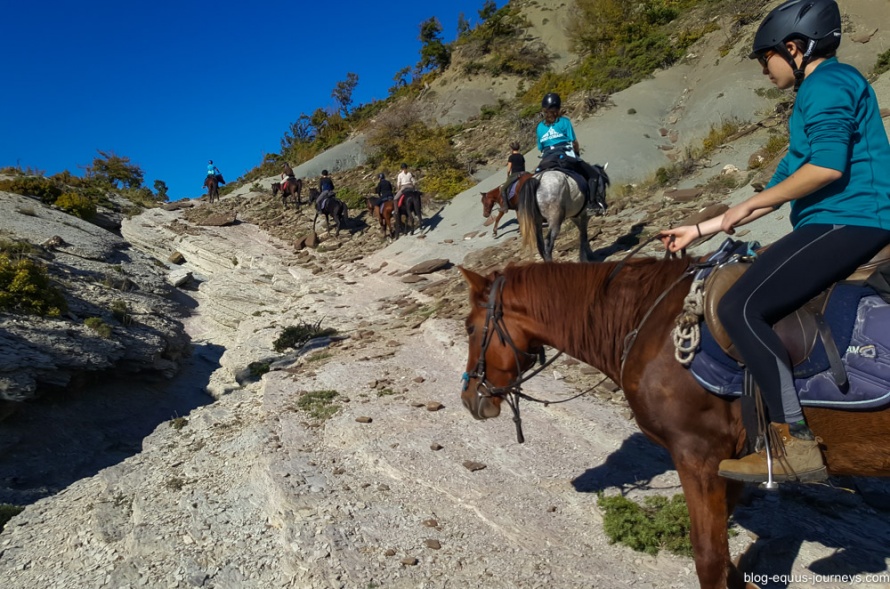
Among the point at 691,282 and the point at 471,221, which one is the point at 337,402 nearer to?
the point at 691,282

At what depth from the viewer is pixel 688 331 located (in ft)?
8.85

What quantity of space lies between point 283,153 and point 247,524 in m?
46.5

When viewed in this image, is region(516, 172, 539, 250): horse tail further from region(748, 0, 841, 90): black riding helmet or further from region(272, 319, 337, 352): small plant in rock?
region(748, 0, 841, 90): black riding helmet

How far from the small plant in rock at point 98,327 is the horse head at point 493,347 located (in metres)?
10.1

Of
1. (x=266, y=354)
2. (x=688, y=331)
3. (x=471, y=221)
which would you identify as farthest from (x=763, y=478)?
(x=471, y=221)

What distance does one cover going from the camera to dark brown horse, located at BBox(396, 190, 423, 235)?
19984mm

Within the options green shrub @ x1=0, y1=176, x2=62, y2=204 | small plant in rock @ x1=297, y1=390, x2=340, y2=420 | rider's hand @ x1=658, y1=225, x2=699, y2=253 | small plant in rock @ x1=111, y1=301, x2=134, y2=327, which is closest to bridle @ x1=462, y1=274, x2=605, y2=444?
rider's hand @ x1=658, y1=225, x2=699, y2=253

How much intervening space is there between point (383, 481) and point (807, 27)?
4699 mm

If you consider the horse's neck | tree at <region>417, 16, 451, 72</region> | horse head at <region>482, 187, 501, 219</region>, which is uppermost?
tree at <region>417, 16, 451, 72</region>

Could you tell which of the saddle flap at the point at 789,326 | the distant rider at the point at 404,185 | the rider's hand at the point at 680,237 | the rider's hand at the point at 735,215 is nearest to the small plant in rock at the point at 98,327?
the distant rider at the point at 404,185

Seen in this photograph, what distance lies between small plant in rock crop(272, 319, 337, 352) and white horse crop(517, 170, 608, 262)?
4.70 metres

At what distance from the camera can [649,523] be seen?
400cm

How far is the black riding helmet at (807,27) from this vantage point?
241 centimetres

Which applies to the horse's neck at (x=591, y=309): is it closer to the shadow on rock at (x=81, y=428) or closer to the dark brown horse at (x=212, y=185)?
the shadow on rock at (x=81, y=428)
